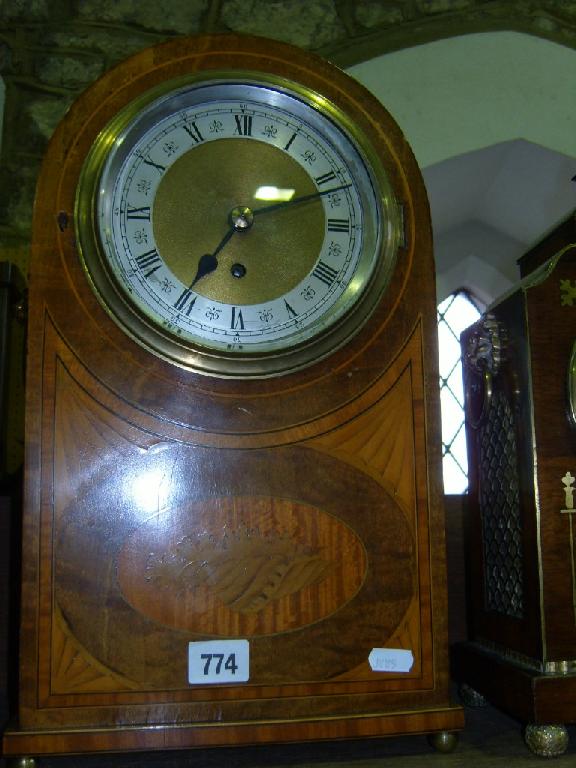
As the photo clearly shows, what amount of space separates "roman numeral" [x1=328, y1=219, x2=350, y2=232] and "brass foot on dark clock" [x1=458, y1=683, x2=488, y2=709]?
62 centimetres

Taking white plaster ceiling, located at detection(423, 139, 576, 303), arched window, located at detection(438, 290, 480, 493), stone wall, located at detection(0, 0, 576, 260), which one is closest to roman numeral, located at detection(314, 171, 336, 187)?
stone wall, located at detection(0, 0, 576, 260)

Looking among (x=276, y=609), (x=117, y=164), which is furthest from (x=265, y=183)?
(x=276, y=609)

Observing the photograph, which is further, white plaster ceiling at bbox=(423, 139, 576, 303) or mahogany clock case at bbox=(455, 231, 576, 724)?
white plaster ceiling at bbox=(423, 139, 576, 303)

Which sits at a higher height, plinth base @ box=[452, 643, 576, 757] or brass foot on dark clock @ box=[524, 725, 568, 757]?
plinth base @ box=[452, 643, 576, 757]

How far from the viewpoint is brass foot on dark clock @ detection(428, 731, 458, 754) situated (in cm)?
90

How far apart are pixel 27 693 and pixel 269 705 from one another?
0.24 m

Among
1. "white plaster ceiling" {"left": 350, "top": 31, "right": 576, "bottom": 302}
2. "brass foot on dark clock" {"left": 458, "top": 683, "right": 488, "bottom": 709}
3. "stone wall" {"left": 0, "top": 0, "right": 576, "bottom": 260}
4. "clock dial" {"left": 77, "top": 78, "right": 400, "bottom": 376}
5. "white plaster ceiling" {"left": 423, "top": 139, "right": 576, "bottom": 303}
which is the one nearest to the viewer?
"clock dial" {"left": 77, "top": 78, "right": 400, "bottom": 376}

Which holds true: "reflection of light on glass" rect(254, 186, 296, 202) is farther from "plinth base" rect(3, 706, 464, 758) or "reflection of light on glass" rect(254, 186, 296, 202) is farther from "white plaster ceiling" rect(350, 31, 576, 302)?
"white plaster ceiling" rect(350, 31, 576, 302)

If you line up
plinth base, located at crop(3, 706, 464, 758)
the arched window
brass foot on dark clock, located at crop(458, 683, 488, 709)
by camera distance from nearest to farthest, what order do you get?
plinth base, located at crop(3, 706, 464, 758) < brass foot on dark clock, located at crop(458, 683, 488, 709) < the arched window

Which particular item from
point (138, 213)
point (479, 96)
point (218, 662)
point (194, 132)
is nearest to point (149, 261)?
point (138, 213)

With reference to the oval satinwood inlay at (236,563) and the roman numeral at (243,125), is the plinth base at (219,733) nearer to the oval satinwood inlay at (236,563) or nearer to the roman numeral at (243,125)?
the oval satinwood inlay at (236,563)

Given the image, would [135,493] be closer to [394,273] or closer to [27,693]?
[27,693]

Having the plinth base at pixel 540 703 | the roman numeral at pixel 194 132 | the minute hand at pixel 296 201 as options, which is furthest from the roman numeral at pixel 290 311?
the plinth base at pixel 540 703

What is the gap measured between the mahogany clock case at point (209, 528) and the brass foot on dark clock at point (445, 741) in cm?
1
